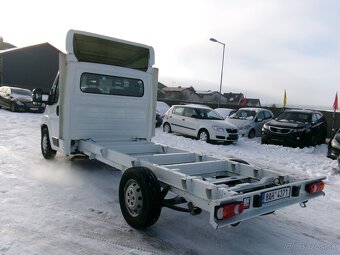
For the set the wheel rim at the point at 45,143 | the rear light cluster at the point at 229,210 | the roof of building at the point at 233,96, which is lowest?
the wheel rim at the point at 45,143

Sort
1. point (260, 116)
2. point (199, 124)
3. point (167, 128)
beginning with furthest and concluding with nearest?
1. point (260, 116)
2. point (167, 128)
3. point (199, 124)

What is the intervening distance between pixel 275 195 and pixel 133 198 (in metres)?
1.72

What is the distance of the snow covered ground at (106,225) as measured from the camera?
12.6 ft

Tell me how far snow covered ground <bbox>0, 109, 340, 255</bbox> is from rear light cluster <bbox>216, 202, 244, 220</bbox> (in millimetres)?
798

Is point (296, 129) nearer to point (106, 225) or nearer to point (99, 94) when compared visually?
point (99, 94)

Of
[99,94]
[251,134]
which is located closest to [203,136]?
[251,134]

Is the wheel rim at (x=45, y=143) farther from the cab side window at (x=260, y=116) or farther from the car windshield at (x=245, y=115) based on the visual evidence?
the cab side window at (x=260, y=116)

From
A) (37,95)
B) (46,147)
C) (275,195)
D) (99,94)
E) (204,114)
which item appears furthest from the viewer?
(204,114)

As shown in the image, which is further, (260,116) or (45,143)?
(260,116)

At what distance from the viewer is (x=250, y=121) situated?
15.7 metres

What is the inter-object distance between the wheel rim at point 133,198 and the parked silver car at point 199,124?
9.09 meters

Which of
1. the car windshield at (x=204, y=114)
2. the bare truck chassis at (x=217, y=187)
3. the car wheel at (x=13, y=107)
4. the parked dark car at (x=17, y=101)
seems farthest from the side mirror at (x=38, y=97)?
the car wheel at (x=13, y=107)

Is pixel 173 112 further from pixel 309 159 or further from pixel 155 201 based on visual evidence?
pixel 155 201

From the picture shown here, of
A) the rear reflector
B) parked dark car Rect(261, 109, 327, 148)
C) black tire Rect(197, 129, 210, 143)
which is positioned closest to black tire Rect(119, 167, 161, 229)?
the rear reflector
